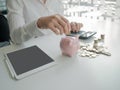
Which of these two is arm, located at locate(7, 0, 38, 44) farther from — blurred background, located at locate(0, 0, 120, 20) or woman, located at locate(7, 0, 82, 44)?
blurred background, located at locate(0, 0, 120, 20)

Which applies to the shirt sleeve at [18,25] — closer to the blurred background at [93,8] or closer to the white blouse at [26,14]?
the white blouse at [26,14]

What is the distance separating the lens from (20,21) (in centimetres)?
98

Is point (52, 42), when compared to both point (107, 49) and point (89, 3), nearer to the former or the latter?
point (107, 49)

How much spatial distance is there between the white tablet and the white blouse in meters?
0.10

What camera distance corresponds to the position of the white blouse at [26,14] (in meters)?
0.84

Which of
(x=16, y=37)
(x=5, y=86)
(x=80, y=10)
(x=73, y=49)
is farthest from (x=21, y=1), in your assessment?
(x=80, y=10)

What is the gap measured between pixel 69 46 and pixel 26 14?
1.68 feet

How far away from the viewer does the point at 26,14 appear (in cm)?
112

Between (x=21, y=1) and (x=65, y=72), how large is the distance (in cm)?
63

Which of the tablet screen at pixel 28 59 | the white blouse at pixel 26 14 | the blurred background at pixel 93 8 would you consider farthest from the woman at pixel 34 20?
the blurred background at pixel 93 8

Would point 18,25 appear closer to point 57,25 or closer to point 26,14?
point 26,14

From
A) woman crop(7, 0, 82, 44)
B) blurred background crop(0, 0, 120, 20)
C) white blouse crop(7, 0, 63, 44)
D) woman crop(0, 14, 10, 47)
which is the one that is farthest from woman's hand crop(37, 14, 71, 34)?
blurred background crop(0, 0, 120, 20)

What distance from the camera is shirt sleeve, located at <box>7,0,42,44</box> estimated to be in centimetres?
82

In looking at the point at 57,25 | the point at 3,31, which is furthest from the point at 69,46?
the point at 3,31
